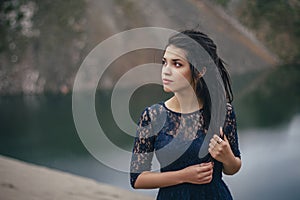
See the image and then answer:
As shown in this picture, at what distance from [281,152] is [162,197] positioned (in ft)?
20.5

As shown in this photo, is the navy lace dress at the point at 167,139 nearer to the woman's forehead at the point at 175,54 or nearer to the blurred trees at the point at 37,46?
the woman's forehead at the point at 175,54

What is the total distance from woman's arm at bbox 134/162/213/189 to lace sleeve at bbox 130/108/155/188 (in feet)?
0.05

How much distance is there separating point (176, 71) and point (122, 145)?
6351 mm

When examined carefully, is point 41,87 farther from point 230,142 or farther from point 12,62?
point 230,142

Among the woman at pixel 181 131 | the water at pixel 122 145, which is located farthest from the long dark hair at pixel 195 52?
the water at pixel 122 145

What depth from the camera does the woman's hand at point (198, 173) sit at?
0.80 m

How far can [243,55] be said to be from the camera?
1612 cm

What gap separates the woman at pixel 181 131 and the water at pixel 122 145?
4684 millimetres

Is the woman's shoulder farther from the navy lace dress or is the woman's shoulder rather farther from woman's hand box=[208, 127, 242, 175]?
woman's hand box=[208, 127, 242, 175]

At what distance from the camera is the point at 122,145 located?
7.10 meters

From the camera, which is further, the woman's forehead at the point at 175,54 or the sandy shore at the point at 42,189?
the sandy shore at the point at 42,189

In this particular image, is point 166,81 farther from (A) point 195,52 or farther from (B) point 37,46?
(B) point 37,46

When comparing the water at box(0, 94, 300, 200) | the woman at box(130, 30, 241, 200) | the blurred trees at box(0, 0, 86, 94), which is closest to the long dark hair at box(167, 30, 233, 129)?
the woman at box(130, 30, 241, 200)

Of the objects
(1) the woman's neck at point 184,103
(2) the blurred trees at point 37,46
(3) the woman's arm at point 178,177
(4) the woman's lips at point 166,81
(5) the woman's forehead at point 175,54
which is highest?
(5) the woman's forehead at point 175,54
